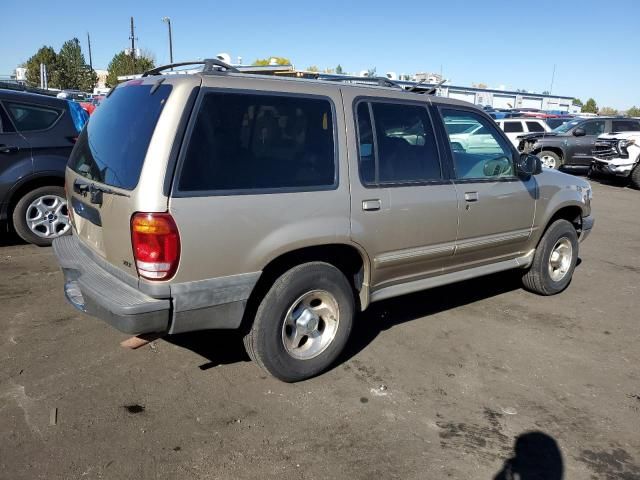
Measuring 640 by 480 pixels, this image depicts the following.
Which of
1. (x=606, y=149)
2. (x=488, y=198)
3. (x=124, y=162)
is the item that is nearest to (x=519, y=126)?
(x=606, y=149)

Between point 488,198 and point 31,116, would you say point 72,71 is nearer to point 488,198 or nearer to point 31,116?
point 31,116

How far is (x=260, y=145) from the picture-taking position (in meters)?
3.12

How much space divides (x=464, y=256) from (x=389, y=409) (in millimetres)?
1567

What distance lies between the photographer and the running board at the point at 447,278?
3897mm

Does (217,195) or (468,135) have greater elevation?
(468,135)

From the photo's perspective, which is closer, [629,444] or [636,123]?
[629,444]

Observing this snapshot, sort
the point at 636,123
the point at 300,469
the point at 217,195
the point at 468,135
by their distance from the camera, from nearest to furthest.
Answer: the point at 300,469 < the point at 217,195 < the point at 468,135 < the point at 636,123

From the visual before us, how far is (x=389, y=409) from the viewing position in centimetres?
324

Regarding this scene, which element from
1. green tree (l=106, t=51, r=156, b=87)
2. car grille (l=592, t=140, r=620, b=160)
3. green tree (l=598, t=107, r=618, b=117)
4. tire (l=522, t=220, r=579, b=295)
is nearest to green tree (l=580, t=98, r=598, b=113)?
green tree (l=598, t=107, r=618, b=117)

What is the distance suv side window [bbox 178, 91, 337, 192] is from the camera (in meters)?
2.90

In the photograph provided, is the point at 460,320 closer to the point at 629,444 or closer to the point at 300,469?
the point at 629,444

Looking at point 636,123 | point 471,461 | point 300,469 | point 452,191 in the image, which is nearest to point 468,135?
point 452,191

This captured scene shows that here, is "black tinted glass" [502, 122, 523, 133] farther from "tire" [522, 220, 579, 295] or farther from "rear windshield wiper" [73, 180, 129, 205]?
"rear windshield wiper" [73, 180, 129, 205]

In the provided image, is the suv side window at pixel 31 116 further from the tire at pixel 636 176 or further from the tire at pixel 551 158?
the tire at pixel 551 158
